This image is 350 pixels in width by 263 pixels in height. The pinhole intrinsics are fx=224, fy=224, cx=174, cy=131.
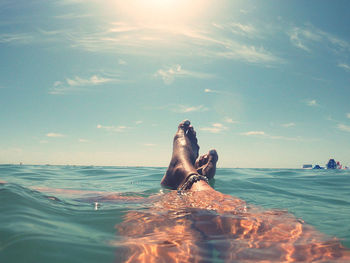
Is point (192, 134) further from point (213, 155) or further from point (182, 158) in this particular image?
point (182, 158)

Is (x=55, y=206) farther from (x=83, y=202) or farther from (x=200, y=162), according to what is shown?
(x=200, y=162)

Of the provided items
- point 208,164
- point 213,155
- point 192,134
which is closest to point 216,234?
point 208,164

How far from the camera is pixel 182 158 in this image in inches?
184

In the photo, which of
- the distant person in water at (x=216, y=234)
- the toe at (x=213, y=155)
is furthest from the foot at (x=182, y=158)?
the distant person in water at (x=216, y=234)

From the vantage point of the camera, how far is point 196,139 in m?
5.96

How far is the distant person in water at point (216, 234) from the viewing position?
1.71 metres

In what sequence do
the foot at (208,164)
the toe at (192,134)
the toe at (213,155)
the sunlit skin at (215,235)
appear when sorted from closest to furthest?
the sunlit skin at (215,235), the foot at (208,164), the toe at (213,155), the toe at (192,134)

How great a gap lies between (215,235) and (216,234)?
2cm

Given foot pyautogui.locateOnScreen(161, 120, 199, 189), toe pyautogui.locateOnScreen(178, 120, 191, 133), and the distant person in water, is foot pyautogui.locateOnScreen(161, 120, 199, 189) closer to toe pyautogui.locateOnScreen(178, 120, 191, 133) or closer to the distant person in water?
toe pyautogui.locateOnScreen(178, 120, 191, 133)

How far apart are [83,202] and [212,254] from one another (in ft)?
7.50

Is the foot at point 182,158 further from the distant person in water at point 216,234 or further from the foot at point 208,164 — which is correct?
the distant person in water at point 216,234

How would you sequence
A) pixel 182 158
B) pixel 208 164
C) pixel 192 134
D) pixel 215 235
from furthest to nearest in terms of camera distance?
1. pixel 192 134
2. pixel 208 164
3. pixel 182 158
4. pixel 215 235

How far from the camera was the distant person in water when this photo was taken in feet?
5.61

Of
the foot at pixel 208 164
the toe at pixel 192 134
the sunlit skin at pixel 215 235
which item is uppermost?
the toe at pixel 192 134
